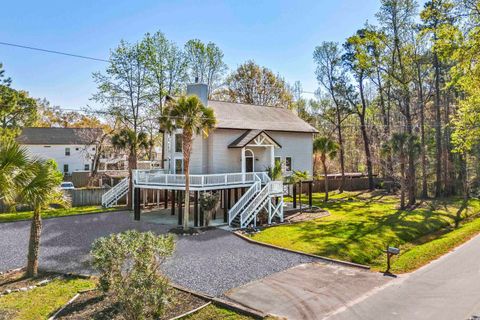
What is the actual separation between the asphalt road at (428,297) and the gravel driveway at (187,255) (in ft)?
10.9

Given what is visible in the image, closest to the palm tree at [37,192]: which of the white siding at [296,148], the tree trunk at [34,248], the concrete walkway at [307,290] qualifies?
the tree trunk at [34,248]

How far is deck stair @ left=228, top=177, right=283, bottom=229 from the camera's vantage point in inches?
698

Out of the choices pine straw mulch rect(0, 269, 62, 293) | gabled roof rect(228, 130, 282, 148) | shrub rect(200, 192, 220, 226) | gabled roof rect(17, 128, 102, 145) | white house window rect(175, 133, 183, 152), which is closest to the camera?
pine straw mulch rect(0, 269, 62, 293)

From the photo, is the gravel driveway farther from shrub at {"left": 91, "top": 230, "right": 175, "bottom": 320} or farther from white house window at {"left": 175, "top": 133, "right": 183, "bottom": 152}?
white house window at {"left": 175, "top": 133, "right": 183, "bottom": 152}

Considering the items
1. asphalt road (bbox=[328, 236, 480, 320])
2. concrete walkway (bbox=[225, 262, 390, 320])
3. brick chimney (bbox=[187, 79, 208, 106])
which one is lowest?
asphalt road (bbox=[328, 236, 480, 320])

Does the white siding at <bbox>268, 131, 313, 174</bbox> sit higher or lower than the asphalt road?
higher

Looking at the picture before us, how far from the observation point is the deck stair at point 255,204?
698 inches

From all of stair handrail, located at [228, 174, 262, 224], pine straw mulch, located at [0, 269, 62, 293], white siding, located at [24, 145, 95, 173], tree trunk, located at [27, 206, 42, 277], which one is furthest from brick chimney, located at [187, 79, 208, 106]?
white siding, located at [24, 145, 95, 173]

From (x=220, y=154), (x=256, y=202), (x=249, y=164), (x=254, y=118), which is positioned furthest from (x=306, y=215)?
(x=254, y=118)

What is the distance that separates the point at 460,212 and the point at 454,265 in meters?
12.7

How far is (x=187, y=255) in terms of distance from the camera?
12555mm

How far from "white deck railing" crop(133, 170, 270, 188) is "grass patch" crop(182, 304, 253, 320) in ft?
31.9

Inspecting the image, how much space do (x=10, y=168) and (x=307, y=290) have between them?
8488 mm

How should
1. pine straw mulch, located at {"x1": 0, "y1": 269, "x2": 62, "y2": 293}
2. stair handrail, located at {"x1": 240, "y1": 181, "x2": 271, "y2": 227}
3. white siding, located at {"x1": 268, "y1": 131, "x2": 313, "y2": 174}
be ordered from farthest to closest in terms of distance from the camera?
white siding, located at {"x1": 268, "y1": 131, "x2": 313, "y2": 174} < stair handrail, located at {"x1": 240, "y1": 181, "x2": 271, "y2": 227} < pine straw mulch, located at {"x1": 0, "y1": 269, "x2": 62, "y2": 293}
